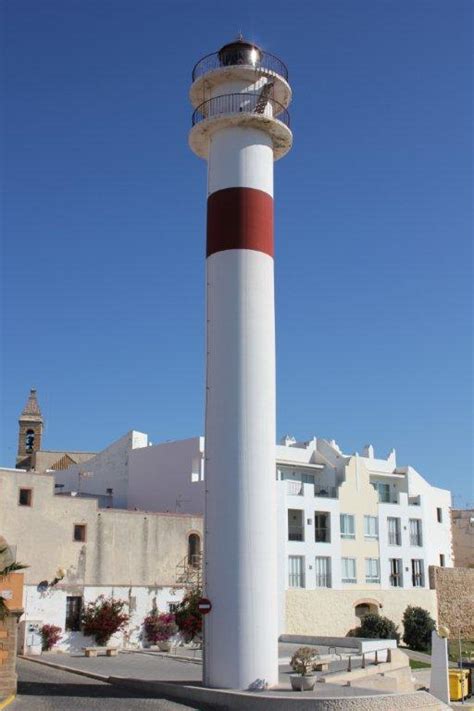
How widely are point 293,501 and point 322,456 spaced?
5815mm

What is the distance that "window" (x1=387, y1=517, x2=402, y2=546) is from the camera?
49.8 meters

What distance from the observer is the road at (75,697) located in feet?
68.3

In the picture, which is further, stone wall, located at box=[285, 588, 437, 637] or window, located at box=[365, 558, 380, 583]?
window, located at box=[365, 558, 380, 583]

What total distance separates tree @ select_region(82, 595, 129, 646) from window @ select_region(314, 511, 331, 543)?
13.8m

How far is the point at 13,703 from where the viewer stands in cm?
2080

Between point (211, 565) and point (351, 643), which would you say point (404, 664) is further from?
point (211, 565)

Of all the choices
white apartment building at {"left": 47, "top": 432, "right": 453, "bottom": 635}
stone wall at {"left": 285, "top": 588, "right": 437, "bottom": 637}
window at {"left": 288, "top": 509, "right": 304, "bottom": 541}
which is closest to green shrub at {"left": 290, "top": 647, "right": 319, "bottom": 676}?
white apartment building at {"left": 47, "top": 432, "right": 453, "bottom": 635}

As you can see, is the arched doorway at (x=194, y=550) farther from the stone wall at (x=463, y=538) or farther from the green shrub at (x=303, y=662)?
the stone wall at (x=463, y=538)

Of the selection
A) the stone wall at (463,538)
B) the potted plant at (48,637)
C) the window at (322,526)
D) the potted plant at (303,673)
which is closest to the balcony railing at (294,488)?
the window at (322,526)

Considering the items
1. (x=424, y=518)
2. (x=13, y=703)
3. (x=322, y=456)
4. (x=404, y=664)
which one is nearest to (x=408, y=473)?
(x=424, y=518)

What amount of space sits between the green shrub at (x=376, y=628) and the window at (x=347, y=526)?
15.3 ft

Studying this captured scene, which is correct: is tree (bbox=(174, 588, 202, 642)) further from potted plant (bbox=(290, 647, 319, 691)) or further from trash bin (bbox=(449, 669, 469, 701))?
potted plant (bbox=(290, 647, 319, 691))

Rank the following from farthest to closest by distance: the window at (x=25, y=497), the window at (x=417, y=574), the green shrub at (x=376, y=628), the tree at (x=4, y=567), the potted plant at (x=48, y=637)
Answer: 1. the window at (x=417, y=574)
2. the green shrub at (x=376, y=628)
3. the window at (x=25, y=497)
4. the potted plant at (x=48, y=637)
5. the tree at (x=4, y=567)

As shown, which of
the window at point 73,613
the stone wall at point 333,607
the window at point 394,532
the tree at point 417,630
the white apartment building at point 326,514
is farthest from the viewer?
the window at point 394,532
